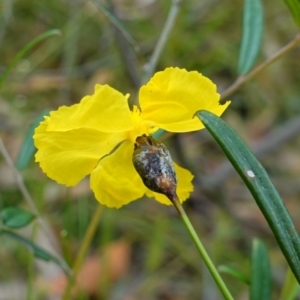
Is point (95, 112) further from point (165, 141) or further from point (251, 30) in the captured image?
point (165, 141)

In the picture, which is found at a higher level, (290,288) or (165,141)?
(165,141)

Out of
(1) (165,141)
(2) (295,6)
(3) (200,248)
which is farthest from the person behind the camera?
→ (1) (165,141)

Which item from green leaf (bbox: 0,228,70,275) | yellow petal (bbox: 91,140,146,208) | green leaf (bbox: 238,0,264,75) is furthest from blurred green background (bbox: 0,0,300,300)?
yellow petal (bbox: 91,140,146,208)

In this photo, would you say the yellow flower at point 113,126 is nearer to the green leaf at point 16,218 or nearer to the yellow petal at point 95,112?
the yellow petal at point 95,112

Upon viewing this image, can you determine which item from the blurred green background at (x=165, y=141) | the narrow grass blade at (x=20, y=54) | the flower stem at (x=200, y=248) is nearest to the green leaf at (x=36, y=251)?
the narrow grass blade at (x=20, y=54)

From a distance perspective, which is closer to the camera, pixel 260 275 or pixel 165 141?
pixel 260 275

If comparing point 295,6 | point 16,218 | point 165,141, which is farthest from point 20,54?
point 165,141

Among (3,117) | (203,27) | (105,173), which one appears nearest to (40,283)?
(3,117)

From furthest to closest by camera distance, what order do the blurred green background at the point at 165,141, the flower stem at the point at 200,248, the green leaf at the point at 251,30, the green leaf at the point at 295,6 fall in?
the blurred green background at the point at 165,141
the green leaf at the point at 251,30
the green leaf at the point at 295,6
the flower stem at the point at 200,248
